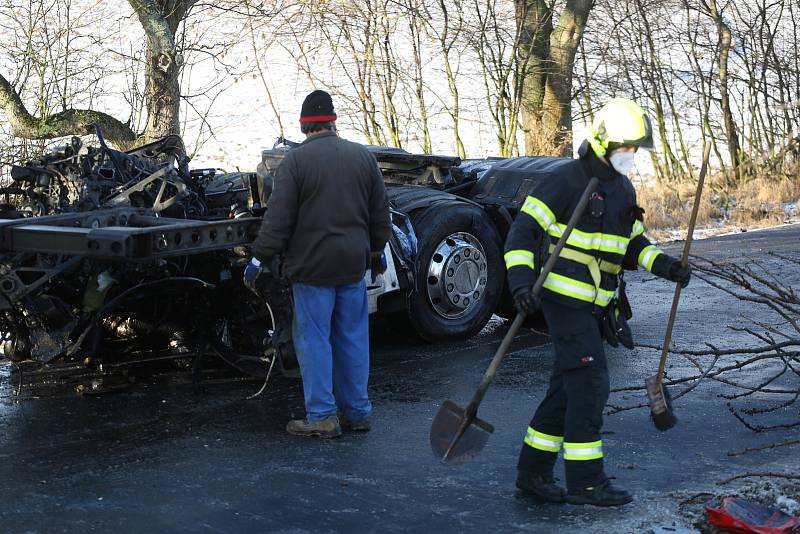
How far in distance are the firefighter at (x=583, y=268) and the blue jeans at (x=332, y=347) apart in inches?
58.5

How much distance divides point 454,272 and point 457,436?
138 inches

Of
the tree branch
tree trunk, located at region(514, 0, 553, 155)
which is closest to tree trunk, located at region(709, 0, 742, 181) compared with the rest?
tree trunk, located at region(514, 0, 553, 155)

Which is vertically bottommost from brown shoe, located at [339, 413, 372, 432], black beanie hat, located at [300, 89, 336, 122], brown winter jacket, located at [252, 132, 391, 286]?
brown shoe, located at [339, 413, 372, 432]

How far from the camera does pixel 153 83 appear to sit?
15.1m

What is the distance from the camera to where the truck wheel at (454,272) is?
8.05 meters

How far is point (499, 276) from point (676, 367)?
5.25 feet

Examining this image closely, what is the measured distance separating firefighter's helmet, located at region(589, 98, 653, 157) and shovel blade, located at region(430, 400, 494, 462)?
128 cm

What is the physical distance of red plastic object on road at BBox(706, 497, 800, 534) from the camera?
422cm

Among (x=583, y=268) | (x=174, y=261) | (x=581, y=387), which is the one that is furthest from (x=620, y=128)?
(x=174, y=261)

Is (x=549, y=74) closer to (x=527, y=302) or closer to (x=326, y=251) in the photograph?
(x=326, y=251)

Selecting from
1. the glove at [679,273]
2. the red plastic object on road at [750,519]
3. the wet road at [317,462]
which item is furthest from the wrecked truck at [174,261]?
the red plastic object on road at [750,519]

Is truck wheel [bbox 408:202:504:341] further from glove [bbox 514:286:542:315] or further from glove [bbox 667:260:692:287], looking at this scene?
glove [bbox 514:286:542:315]

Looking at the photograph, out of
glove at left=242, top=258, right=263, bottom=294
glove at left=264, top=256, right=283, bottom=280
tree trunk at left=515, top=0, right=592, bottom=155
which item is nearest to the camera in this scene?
glove at left=264, top=256, right=283, bottom=280

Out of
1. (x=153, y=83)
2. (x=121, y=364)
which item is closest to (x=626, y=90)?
(x=153, y=83)
